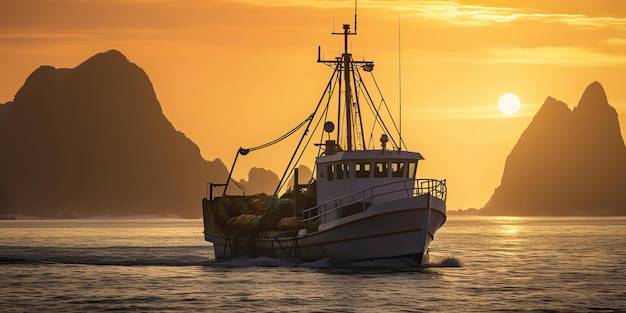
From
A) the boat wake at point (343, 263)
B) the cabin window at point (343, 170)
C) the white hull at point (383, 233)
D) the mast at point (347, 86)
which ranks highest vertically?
the mast at point (347, 86)

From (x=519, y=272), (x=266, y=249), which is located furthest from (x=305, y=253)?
(x=519, y=272)

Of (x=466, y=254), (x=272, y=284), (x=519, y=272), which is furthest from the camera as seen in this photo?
(x=466, y=254)

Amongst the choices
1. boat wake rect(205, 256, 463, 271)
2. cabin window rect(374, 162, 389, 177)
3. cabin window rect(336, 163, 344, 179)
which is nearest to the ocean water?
boat wake rect(205, 256, 463, 271)

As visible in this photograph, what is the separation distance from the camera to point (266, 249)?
229 feet

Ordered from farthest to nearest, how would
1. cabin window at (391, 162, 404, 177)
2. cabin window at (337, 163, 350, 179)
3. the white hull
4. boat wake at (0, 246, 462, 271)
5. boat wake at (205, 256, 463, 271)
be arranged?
cabin window at (391, 162, 404, 177)
cabin window at (337, 163, 350, 179)
boat wake at (0, 246, 462, 271)
boat wake at (205, 256, 463, 271)
the white hull

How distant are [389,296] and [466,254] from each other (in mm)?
44745

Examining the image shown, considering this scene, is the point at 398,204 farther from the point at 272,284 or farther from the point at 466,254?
the point at 466,254

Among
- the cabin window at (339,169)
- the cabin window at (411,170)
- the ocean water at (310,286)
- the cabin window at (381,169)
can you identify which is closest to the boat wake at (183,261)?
the ocean water at (310,286)

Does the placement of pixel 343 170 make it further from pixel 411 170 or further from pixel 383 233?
pixel 383 233

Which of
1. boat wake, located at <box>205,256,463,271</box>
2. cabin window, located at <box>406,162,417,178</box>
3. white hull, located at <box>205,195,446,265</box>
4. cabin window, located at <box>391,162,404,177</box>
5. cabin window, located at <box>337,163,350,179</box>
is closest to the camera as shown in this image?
white hull, located at <box>205,195,446,265</box>

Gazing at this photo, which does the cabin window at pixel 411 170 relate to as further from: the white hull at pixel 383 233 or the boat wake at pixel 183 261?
the boat wake at pixel 183 261

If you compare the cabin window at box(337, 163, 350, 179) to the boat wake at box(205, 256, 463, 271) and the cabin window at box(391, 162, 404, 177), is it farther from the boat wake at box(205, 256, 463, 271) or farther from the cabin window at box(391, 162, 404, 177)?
the boat wake at box(205, 256, 463, 271)

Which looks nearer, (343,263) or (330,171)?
(343,263)

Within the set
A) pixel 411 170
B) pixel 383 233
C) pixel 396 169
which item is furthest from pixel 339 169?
pixel 383 233
